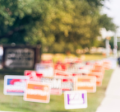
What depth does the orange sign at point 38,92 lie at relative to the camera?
8234 mm

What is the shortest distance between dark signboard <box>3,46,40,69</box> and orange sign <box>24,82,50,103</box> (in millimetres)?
16906

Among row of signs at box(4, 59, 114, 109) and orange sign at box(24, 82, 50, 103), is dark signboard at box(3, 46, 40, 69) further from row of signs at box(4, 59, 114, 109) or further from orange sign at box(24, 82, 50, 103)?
orange sign at box(24, 82, 50, 103)

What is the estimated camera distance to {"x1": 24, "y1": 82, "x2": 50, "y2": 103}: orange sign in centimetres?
823

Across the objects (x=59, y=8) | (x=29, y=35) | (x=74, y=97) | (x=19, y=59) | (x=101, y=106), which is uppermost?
(x=59, y=8)

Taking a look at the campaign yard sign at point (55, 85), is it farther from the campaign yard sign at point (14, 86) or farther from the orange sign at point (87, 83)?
the campaign yard sign at point (14, 86)

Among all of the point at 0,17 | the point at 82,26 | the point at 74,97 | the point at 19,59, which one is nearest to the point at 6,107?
the point at 74,97

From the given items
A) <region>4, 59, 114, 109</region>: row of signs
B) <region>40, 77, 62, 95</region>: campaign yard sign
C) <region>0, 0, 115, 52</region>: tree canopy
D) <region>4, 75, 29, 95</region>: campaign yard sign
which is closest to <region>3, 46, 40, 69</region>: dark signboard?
<region>0, 0, 115, 52</region>: tree canopy

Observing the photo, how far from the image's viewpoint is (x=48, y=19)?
17.6m

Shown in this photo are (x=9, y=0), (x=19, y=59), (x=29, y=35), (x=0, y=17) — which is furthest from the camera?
(x=19, y=59)

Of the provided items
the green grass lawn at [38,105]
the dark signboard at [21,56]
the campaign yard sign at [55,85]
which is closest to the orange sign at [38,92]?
the green grass lawn at [38,105]

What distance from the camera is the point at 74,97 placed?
7.48m

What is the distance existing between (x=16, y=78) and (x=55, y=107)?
5.72 ft

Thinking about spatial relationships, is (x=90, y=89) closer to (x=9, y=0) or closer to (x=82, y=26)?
(x=9, y=0)

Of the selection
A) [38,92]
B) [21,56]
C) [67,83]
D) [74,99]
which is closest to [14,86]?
[38,92]
